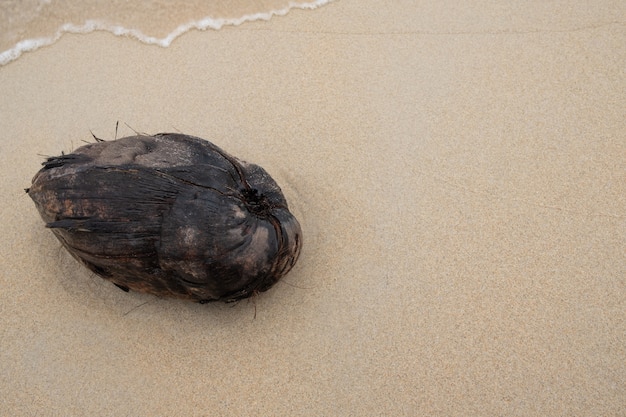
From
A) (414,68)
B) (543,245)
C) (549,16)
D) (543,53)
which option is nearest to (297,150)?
(414,68)

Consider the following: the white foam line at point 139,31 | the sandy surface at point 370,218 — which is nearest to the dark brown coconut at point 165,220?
the sandy surface at point 370,218

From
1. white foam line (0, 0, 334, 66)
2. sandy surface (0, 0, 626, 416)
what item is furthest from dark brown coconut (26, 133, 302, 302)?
white foam line (0, 0, 334, 66)

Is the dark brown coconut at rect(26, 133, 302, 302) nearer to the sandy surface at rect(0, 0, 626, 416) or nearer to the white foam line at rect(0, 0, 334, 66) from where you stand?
the sandy surface at rect(0, 0, 626, 416)

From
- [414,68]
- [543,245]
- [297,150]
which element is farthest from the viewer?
[414,68]

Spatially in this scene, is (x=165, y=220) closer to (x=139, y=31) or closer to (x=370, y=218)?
(x=370, y=218)

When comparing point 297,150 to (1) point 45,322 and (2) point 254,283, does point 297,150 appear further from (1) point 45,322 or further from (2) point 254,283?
(1) point 45,322

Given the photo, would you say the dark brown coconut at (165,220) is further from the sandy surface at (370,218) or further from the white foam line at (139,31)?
the white foam line at (139,31)
